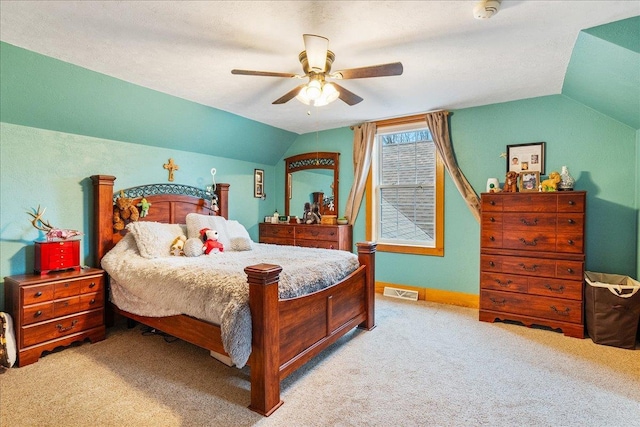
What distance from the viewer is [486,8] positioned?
1.94 m

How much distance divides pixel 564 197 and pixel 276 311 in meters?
2.98

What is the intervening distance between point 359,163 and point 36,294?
3.86 m

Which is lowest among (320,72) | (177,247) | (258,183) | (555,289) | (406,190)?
(555,289)

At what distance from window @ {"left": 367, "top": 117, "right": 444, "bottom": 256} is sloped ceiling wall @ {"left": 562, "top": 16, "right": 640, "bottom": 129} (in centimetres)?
162

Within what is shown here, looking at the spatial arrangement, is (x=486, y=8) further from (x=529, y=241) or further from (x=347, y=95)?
(x=529, y=241)

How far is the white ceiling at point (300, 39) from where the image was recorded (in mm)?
1993

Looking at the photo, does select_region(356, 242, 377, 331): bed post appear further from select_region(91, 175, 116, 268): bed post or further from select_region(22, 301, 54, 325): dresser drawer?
select_region(22, 301, 54, 325): dresser drawer

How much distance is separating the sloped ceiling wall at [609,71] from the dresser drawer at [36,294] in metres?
4.58

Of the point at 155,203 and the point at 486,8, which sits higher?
the point at 486,8

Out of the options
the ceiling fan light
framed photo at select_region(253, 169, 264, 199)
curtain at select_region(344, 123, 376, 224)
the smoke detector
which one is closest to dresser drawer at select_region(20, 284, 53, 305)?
the ceiling fan light

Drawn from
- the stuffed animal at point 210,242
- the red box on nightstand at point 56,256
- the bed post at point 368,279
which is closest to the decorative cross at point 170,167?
the stuffed animal at point 210,242

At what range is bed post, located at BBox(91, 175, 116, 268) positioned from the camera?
335 cm

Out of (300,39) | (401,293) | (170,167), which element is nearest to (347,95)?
(300,39)

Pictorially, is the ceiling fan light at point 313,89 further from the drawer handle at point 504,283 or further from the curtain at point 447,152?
the drawer handle at point 504,283
